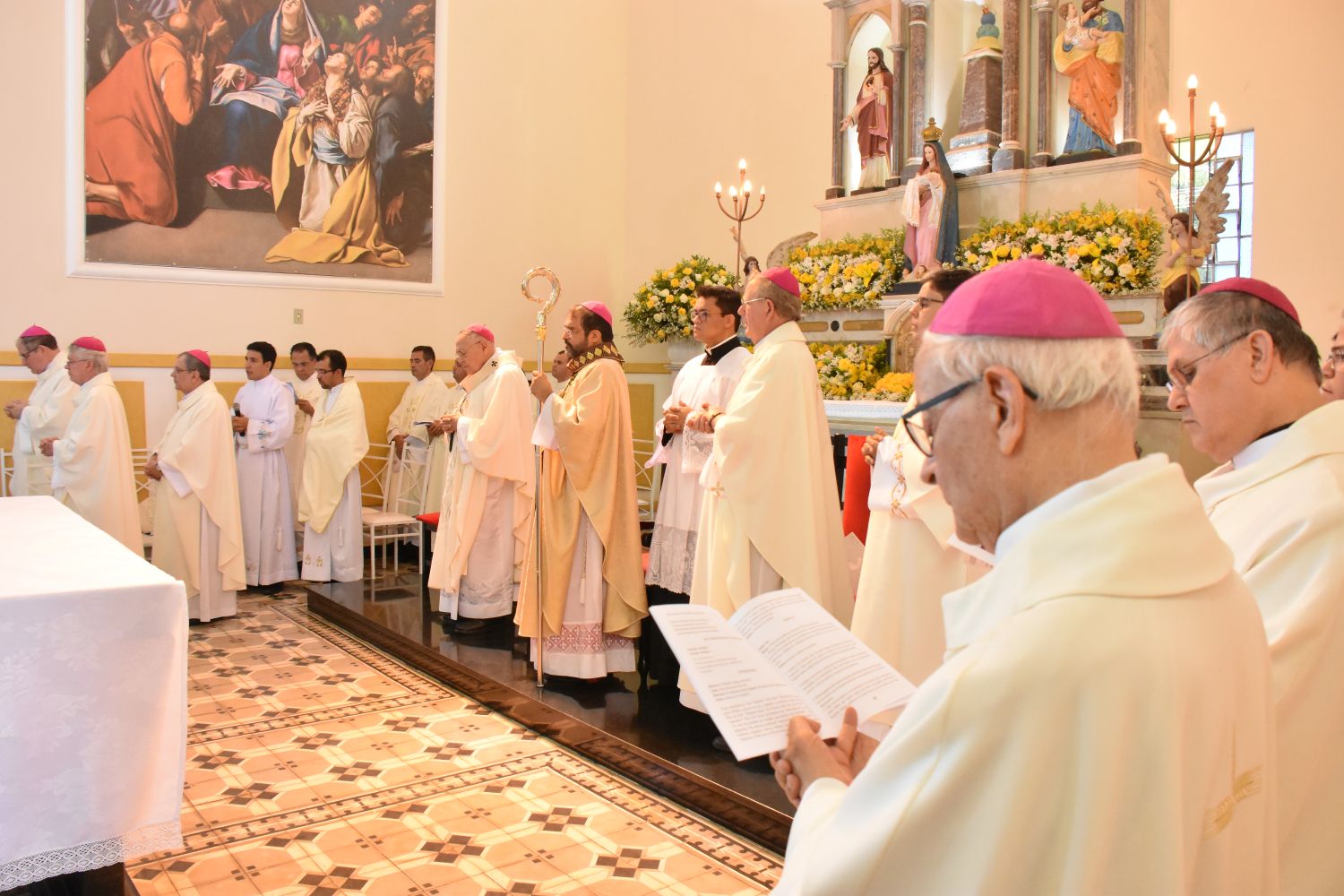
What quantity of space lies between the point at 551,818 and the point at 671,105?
991 centimetres

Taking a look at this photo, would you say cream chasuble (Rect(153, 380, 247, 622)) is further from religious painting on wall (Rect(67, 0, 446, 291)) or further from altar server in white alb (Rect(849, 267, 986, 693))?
altar server in white alb (Rect(849, 267, 986, 693))

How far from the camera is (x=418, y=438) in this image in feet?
35.1

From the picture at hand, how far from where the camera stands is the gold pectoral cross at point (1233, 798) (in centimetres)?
119

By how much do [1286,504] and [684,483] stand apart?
396 centimetres

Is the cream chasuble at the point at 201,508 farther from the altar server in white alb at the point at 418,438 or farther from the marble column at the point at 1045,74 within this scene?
the marble column at the point at 1045,74

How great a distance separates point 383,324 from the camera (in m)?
11.2

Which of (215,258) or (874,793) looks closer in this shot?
(874,793)

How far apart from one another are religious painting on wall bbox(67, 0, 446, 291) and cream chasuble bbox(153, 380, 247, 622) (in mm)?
2774

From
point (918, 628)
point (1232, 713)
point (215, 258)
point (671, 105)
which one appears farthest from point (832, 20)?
point (1232, 713)

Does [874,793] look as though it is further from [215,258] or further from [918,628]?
[215,258]

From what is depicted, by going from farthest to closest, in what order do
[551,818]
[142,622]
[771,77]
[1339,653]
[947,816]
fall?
[771,77], [551,818], [142,622], [1339,653], [947,816]

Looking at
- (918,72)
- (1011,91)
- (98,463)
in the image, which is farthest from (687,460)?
(918,72)

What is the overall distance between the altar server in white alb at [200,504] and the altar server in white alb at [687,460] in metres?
3.72

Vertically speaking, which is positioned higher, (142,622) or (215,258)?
(215,258)
